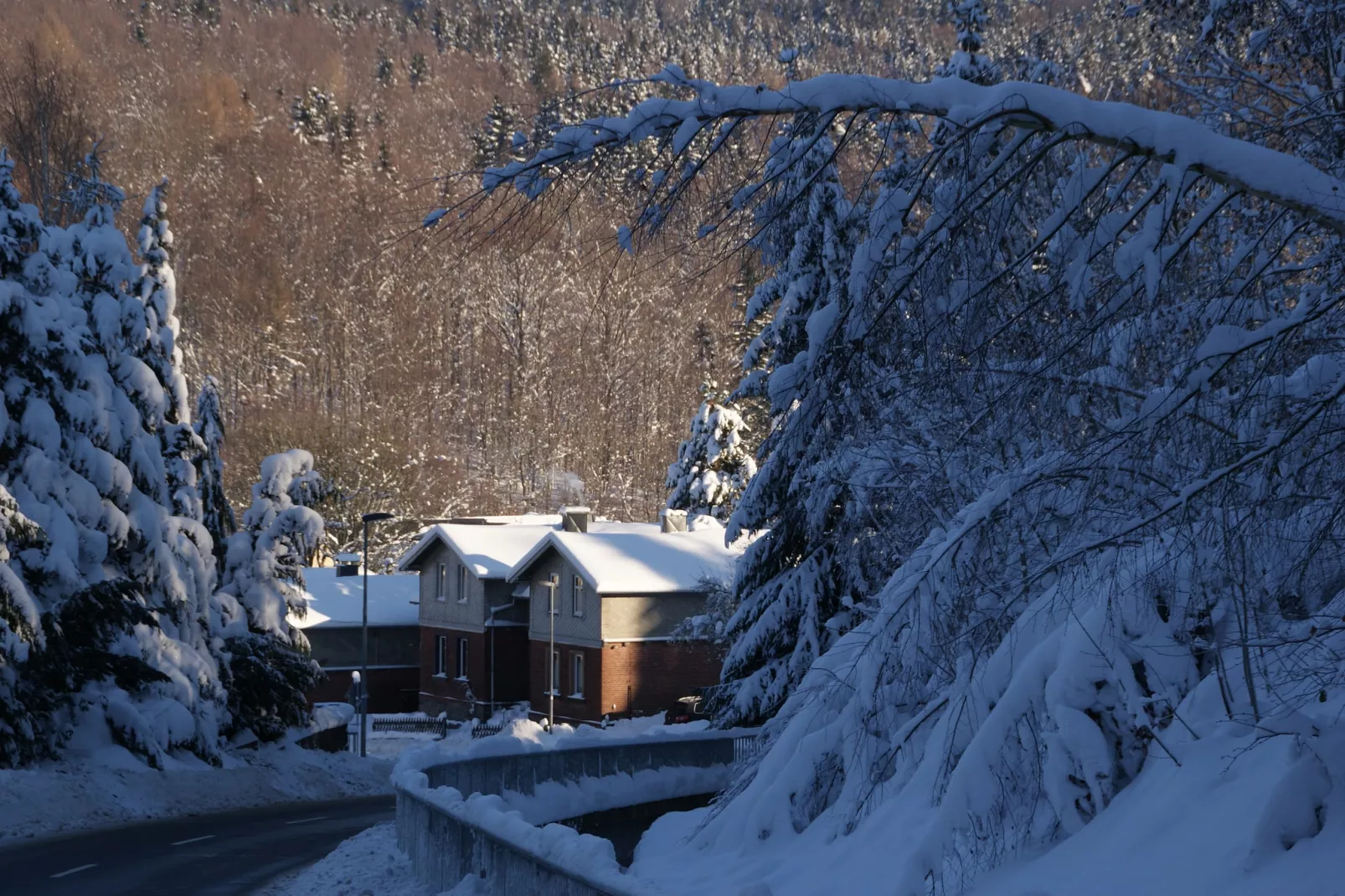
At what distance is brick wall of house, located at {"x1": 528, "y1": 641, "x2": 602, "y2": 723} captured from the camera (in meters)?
52.3

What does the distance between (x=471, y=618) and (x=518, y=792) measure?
42051mm

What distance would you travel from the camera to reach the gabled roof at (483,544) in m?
58.9

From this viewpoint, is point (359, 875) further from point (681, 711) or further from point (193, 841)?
point (681, 711)

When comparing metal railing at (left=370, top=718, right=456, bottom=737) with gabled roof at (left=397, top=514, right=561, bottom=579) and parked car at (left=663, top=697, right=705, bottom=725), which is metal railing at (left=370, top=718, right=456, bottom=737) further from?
parked car at (left=663, top=697, right=705, bottom=725)

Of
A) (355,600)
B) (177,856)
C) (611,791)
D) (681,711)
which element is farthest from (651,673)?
(177,856)

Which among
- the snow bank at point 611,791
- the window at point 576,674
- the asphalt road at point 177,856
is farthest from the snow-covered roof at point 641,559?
the snow bank at point 611,791

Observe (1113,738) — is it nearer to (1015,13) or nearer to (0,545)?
(1015,13)

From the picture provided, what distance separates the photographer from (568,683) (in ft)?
178

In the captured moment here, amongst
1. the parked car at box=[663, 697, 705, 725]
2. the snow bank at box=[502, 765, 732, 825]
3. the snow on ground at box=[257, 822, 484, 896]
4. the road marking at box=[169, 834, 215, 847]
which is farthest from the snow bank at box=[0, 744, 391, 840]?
the parked car at box=[663, 697, 705, 725]

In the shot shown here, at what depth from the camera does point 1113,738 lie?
8.14 metres

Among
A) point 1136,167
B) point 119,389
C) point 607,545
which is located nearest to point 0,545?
point 119,389

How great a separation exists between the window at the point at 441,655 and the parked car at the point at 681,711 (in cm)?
1276

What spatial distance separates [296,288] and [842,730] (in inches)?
4817

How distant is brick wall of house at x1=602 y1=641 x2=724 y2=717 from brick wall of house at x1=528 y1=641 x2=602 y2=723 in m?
0.45
